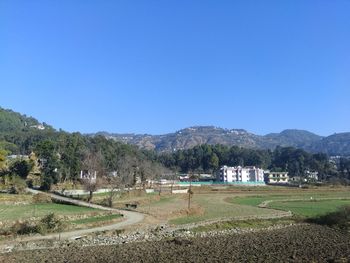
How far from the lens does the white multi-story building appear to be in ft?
582

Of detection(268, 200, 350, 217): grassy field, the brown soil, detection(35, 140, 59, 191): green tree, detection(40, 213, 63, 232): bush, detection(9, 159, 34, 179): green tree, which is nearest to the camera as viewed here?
the brown soil

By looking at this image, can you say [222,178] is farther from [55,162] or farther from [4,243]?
[4,243]

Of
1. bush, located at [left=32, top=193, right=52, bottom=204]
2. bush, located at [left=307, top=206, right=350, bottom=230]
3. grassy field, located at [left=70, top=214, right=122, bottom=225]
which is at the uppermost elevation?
bush, located at [left=32, top=193, right=52, bottom=204]

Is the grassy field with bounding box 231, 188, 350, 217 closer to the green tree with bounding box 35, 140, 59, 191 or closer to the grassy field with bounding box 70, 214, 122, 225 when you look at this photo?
the grassy field with bounding box 70, 214, 122, 225

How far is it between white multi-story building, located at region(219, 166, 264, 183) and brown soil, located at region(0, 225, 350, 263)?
138626mm

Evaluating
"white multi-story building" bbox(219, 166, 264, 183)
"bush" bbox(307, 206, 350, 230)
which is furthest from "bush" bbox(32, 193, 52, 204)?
"white multi-story building" bbox(219, 166, 264, 183)

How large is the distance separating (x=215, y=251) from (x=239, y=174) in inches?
6138

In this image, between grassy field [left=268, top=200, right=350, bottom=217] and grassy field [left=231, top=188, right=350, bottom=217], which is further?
grassy field [left=231, top=188, right=350, bottom=217]

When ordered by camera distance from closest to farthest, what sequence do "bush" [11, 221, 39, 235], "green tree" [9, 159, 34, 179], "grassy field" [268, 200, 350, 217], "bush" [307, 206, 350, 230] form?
1. "bush" [11, 221, 39, 235]
2. "bush" [307, 206, 350, 230]
3. "grassy field" [268, 200, 350, 217]
4. "green tree" [9, 159, 34, 179]

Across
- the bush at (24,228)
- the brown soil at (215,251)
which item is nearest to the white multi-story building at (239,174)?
the brown soil at (215,251)

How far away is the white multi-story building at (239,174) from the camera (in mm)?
177375

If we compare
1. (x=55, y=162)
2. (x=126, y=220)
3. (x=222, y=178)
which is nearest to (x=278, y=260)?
(x=126, y=220)

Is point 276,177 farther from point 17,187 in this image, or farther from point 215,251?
point 215,251

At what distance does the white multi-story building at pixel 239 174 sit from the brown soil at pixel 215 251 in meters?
139
